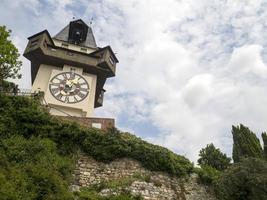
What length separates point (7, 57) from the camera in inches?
808

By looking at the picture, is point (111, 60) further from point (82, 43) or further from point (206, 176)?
point (206, 176)

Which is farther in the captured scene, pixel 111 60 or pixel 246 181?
pixel 111 60

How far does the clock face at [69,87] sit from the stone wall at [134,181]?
11379 millimetres

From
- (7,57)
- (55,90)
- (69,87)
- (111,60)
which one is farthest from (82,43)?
(7,57)

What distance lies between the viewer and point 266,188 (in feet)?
52.3

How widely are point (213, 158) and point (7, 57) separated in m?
13.8

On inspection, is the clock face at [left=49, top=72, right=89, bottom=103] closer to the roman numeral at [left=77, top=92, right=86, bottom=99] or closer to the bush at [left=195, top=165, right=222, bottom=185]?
the roman numeral at [left=77, top=92, right=86, bottom=99]

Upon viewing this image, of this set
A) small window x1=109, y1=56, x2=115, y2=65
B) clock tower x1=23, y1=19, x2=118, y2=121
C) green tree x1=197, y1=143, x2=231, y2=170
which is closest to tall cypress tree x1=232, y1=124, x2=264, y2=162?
green tree x1=197, y1=143, x2=231, y2=170

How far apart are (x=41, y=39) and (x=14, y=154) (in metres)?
16.6

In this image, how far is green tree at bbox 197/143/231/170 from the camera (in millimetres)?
23781

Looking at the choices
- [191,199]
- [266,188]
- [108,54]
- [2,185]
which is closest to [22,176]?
[2,185]

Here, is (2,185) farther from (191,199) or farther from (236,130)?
(236,130)

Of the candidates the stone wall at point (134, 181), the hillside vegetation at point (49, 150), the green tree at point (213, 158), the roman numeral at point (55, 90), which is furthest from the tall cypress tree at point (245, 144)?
the roman numeral at point (55, 90)

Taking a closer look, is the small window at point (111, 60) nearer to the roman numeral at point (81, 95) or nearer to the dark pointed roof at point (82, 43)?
the dark pointed roof at point (82, 43)
